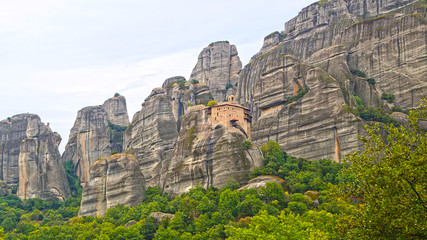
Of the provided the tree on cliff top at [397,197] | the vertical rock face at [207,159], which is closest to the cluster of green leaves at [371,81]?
the vertical rock face at [207,159]

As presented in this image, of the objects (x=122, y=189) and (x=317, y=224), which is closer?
(x=317, y=224)

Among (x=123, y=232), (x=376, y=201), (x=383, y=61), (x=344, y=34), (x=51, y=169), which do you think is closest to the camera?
(x=376, y=201)

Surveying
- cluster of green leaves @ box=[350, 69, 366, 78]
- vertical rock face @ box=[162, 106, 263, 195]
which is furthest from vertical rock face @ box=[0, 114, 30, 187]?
cluster of green leaves @ box=[350, 69, 366, 78]

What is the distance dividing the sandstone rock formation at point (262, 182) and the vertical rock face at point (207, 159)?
Answer: 12.9 ft

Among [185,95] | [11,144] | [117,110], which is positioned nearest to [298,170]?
[185,95]

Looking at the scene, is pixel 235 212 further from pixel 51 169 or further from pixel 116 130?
pixel 116 130

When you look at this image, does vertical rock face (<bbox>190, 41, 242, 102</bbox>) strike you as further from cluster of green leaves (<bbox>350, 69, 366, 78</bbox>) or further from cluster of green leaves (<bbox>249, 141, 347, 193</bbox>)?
cluster of green leaves (<bbox>249, 141, 347, 193</bbox>)

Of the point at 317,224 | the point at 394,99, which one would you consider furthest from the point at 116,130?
the point at 317,224

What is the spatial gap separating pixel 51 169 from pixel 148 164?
27001 mm

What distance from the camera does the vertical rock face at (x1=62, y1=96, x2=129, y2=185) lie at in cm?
13175

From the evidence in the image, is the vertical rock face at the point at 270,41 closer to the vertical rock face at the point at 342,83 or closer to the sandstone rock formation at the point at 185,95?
the sandstone rock formation at the point at 185,95

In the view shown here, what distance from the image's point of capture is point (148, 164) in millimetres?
108125

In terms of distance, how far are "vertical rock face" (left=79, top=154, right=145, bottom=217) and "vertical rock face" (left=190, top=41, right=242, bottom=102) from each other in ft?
171

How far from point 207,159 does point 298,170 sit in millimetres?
15272
